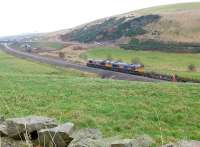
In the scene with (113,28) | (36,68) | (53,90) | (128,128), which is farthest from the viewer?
(113,28)

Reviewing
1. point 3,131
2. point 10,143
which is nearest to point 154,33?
point 3,131

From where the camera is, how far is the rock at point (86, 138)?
10062mm

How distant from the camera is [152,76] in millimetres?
66250

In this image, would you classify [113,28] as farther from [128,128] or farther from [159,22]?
[128,128]

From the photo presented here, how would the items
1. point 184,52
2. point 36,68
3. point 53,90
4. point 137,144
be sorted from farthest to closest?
point 184,52 → point 36,68 → point 53,90 → point 137,144

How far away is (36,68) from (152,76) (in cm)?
2276

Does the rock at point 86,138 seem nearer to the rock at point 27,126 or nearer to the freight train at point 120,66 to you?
the rock at point 27,126

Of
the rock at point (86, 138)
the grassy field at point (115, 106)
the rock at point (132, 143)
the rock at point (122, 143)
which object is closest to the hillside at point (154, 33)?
the grassy field at point (115, 106)

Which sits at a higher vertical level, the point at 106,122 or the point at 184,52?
the point at 106,122

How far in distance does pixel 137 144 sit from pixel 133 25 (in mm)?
163333

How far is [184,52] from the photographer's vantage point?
12419 centimetres

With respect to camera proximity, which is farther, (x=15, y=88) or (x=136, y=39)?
(x=136, y=39)

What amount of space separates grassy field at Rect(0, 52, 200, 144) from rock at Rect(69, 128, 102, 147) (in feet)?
9.79

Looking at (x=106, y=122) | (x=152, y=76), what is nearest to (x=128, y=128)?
(x=106, y=122)
